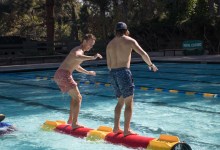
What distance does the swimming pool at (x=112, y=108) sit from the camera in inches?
228

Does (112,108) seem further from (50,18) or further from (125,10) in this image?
(125,10)

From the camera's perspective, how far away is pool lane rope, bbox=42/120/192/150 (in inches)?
179

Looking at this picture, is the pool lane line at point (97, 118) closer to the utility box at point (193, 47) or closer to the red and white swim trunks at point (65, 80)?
the red and white swim trunks at point (65, 80)

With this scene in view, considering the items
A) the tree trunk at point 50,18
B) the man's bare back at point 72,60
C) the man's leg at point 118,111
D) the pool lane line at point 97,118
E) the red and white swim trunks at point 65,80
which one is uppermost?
the tree trunk at point 50,18

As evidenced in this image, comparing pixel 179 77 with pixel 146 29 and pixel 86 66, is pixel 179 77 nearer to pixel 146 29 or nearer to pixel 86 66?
pixel 86 66

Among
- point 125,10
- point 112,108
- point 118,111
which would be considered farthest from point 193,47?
point 118,111

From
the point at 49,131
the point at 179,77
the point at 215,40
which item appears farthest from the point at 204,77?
the point at 215,40

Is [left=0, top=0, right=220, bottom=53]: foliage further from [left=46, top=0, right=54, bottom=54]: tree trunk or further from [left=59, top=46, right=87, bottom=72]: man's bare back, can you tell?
[left=59, top=46, right=87, bottom=72]: man's bare back

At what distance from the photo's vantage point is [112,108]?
8.45m

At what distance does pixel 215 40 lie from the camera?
2320 cm

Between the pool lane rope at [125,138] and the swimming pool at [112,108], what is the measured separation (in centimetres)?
10

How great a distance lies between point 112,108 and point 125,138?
341 centimetres

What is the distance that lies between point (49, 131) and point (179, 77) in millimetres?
8183

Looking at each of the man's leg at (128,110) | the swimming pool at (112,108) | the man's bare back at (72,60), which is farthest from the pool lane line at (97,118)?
the man's bare back at (72,60)
